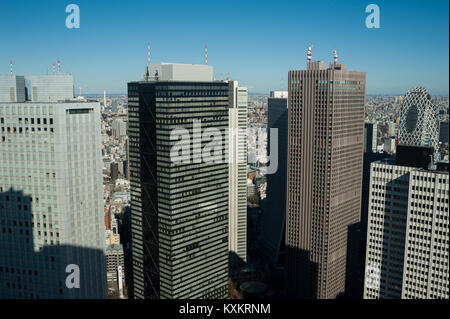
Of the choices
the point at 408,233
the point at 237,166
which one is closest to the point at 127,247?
the point at 237,166

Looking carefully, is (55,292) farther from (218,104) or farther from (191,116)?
(218,104)

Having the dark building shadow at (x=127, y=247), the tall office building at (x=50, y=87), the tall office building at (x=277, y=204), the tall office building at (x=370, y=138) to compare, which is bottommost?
the dark building shadow at (x=127, y=247)

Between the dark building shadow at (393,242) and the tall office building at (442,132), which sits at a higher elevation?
the tall office building at (442,132)

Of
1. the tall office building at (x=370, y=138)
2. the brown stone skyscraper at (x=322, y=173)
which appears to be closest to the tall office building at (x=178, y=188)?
the brown stone skyscraper at (x=322, y=173)

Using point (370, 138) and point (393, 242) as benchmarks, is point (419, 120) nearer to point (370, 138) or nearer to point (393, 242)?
point (370, 138)
